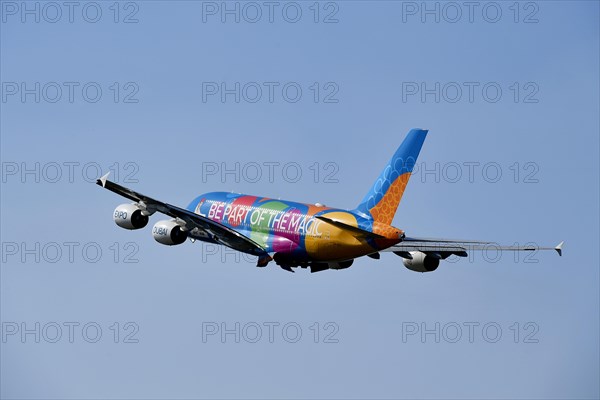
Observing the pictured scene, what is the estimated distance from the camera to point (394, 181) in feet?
377

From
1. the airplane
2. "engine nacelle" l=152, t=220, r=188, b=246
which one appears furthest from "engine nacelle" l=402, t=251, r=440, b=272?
"engine nacelle" l=152, t=220, r=188, b=246

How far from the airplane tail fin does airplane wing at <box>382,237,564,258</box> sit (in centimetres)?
439

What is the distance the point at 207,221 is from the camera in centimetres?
11744

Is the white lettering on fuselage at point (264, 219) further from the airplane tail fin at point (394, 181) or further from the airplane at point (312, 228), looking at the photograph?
the airplane tail fin at point (394, 181)

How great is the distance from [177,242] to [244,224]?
5703 mm

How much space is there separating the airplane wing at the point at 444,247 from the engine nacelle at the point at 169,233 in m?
15.3

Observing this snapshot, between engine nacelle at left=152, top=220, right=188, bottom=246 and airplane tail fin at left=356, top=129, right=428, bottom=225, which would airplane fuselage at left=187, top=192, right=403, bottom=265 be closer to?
airplane tail fin at left=356, top=129, right=428, bottom=225

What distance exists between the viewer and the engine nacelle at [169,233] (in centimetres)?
11950

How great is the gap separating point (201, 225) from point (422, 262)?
16.8 meters

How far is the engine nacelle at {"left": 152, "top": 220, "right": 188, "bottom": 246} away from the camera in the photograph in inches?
4705

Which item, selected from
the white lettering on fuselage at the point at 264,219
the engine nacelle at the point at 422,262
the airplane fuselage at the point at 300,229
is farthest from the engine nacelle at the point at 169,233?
the engine nacelle at the point at 422,262

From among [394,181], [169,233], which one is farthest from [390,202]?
[169,233]

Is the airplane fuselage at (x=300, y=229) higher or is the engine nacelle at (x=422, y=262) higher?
the airplane fuselage at (x=300, y=229)

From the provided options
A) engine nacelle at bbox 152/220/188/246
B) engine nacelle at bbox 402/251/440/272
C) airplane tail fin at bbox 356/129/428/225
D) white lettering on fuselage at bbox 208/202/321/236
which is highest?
airplane tail fin at bbox 356/129/428/225
